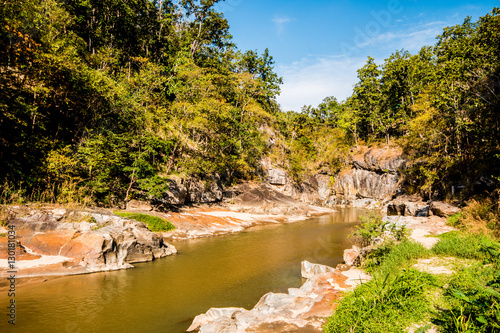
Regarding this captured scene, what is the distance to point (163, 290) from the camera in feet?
32.1

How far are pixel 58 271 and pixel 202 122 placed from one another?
75.5ft

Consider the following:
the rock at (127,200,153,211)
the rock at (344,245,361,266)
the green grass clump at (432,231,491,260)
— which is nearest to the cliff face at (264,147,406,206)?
the rock at (127,200,153,211)

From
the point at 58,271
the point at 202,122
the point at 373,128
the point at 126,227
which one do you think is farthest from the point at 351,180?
the point at 58,271

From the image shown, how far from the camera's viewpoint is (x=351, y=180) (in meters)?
53.0

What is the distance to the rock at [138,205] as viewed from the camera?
71.0ft

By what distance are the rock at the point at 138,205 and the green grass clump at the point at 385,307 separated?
20.1 m

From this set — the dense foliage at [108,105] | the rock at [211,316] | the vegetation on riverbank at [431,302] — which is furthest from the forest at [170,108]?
the rock at [211,316]

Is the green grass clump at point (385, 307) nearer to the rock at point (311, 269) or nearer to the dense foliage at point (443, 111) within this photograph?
the rock at point (311, 269)

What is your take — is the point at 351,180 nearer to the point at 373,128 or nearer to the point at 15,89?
the point at 373,128

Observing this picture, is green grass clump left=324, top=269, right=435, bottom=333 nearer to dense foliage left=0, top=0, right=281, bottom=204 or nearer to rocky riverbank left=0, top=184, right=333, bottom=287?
rocky riverbank left=0, top=184, right=333, bottom=287

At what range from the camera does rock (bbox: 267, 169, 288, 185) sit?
143ft

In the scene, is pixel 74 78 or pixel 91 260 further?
pixel 74 78

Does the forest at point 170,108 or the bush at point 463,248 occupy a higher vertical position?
the forest at point 170,108

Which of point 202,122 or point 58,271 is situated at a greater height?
point 202,122
